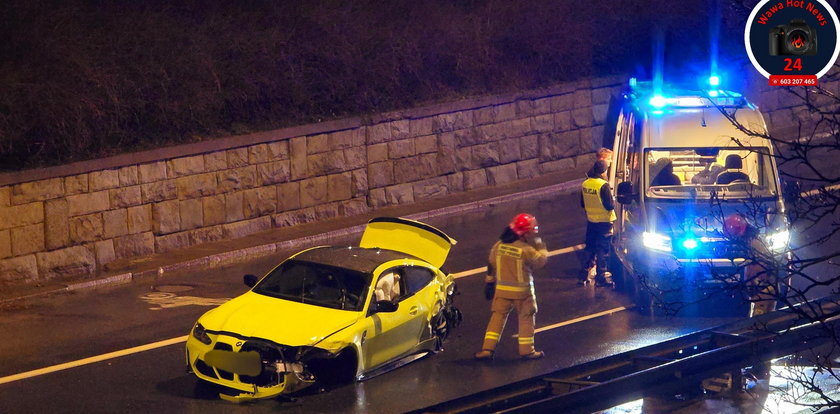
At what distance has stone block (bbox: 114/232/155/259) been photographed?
18641mm

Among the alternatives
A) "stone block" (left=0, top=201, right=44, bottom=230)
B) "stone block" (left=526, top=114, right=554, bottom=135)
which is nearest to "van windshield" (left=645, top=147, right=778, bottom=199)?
"stone block" (left=526, top=114, right=554, bottom=135)

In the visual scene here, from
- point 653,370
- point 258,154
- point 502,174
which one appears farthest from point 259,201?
point 653,370

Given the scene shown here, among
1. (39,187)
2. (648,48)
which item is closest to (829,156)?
(648,48)

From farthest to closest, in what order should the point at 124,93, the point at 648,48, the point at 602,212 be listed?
the point at 648,48 < the point at 124,93 < the point at 602,212

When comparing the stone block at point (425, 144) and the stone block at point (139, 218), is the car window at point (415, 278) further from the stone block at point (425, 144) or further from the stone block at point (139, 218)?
the stone block at point (425, 144)

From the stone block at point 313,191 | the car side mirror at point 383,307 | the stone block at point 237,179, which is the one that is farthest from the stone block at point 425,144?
the car side mirror at point 383,307

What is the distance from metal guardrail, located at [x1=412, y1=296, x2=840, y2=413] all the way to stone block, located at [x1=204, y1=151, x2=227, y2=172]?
9.61 metres

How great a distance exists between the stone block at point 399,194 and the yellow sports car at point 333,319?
7.29 meters

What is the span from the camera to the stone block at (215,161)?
64.4 ft

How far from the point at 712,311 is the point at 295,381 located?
6256 millimetres

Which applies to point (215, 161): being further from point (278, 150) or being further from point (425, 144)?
point (425, 144)

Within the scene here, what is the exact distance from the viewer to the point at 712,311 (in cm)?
1590

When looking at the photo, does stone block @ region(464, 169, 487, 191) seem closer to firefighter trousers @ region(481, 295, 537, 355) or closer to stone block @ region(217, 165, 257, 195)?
stone block @ region(217, 165, 257, 195)

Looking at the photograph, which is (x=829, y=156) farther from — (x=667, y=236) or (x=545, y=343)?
(x=545, y=343)
